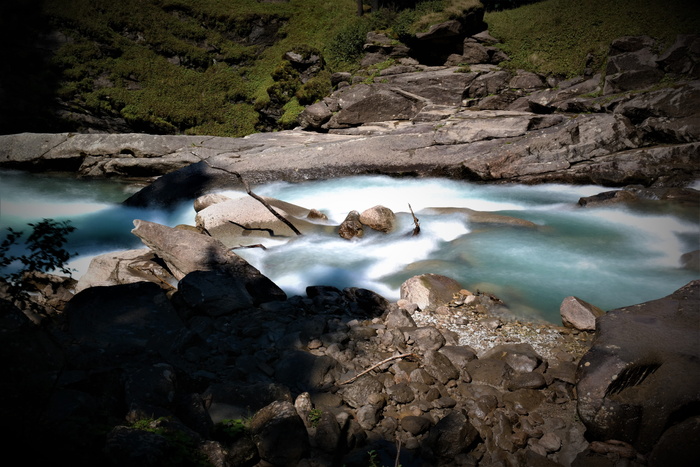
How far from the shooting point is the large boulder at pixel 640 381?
3133 millimetres

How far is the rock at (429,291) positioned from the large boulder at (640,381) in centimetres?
217

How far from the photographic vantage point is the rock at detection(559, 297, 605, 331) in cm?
493

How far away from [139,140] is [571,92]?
54.3ft

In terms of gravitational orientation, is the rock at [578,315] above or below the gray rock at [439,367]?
below

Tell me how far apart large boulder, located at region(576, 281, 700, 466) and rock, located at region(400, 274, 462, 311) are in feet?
7.10

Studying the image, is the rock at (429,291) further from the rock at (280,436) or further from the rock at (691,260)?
the rock at (691,260)

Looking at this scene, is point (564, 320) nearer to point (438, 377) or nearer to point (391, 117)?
point (438, 377)

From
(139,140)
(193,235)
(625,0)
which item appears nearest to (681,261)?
(193,235)

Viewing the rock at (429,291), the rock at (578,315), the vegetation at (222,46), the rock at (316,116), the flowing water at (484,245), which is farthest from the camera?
the vegetation at (222,46)

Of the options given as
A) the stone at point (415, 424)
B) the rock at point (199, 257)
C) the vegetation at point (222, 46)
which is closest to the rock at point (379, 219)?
the rock at point (199, 257)

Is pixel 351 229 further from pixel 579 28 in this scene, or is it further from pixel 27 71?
pixel 27 71

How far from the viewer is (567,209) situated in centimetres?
984

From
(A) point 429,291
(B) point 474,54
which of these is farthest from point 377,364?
(B) point 474,54

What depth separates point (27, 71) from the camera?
790 inches
